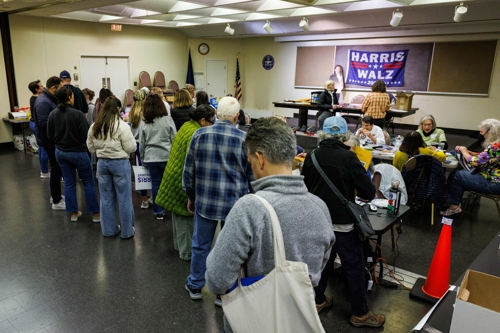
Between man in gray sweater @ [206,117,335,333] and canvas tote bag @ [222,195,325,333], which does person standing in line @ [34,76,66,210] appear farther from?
canvas tote bag @ [222,195,325,333]

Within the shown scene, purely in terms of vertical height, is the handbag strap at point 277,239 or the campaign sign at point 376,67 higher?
the campaign sign at point 376,67

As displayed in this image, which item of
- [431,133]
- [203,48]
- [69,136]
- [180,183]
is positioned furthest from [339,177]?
[203,48]

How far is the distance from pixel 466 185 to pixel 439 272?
2191 millimetres

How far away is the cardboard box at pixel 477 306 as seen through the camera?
1181 mm

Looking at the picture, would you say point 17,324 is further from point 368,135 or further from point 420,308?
point 368,135

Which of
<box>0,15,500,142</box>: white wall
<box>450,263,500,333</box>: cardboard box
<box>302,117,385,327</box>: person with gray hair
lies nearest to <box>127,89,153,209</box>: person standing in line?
<box>302,117,385,327</box>: person with gray hair

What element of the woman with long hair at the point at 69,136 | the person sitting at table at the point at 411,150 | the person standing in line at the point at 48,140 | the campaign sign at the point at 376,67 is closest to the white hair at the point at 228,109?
the woman with long hair at the point at 69,136

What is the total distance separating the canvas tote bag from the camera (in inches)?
46.8

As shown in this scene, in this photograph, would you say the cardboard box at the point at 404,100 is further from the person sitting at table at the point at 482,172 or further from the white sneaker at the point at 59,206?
the white sneaker at the point at 59,206

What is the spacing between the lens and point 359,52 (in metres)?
10.3

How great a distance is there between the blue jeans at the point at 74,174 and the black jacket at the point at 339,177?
275 cm

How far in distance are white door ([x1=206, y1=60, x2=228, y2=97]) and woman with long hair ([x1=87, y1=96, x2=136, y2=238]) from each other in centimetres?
870

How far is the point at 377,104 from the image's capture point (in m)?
7.02

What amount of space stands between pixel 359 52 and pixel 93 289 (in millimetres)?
9474
